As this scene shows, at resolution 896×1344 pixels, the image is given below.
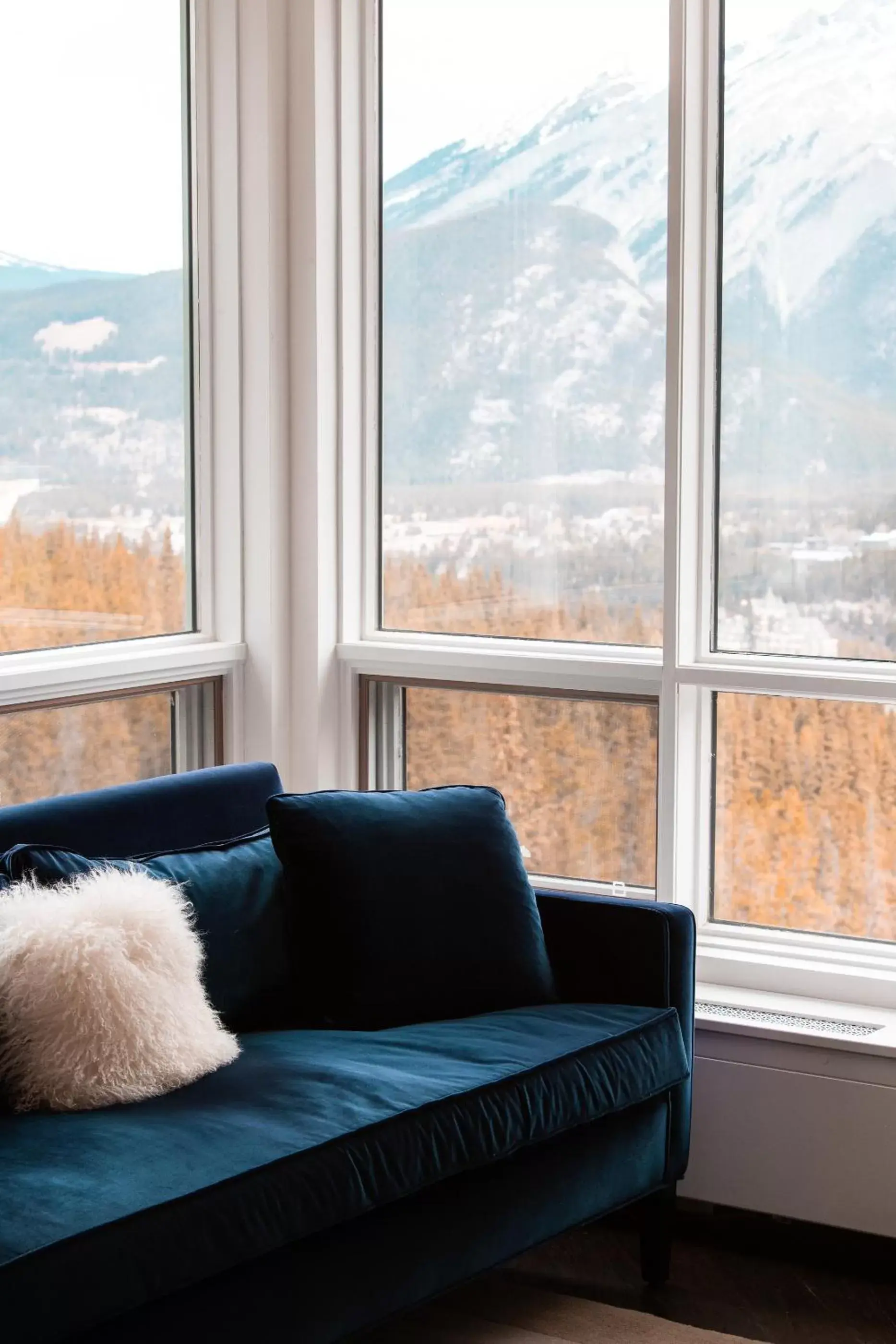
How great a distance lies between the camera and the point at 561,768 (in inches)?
135

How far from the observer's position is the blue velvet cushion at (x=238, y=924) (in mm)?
2576

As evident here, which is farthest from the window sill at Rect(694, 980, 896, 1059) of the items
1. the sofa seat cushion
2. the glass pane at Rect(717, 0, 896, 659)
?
the glass pane at Rect(717, 0, 896, 659)

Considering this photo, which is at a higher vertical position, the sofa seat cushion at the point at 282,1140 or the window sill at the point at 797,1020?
the sofa seat cushion at the point at 282,1140

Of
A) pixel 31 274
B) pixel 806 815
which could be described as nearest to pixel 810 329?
pixel 806 815

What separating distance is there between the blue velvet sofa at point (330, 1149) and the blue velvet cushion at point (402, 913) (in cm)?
6

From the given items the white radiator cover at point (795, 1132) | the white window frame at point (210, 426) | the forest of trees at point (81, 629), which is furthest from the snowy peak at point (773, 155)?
the white radiator cover at point (795, 1132)

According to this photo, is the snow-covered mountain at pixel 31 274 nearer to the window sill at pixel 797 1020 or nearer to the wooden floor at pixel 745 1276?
the window sill at pixel 797 1020

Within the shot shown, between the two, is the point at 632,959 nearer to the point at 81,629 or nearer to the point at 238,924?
the point at 238,924

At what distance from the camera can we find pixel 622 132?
130 inches

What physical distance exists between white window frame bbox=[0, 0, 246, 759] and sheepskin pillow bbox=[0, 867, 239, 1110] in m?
1.07

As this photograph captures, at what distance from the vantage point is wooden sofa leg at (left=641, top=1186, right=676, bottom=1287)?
273 cm

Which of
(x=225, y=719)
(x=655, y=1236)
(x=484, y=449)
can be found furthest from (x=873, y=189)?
(x=655, y=1236)

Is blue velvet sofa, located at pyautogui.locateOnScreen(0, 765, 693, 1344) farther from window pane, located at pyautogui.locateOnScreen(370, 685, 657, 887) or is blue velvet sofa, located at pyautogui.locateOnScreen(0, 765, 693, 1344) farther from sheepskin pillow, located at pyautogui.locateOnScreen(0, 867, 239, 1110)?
window pane, located at pyautogui.locateOnScreen(370, 685, 657, 887)

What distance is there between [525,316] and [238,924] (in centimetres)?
161
